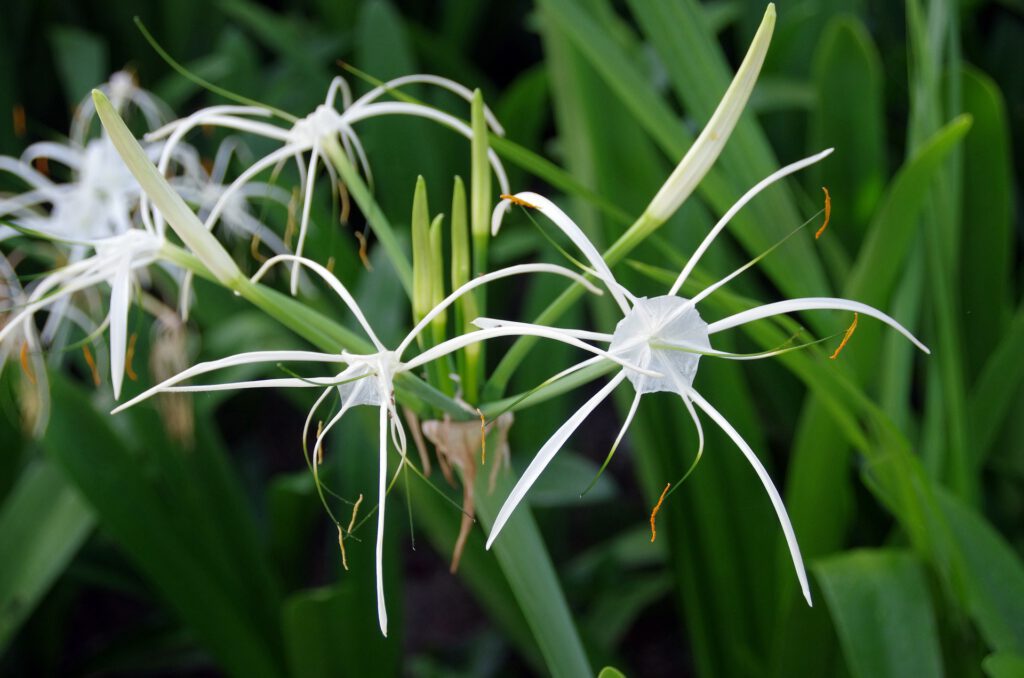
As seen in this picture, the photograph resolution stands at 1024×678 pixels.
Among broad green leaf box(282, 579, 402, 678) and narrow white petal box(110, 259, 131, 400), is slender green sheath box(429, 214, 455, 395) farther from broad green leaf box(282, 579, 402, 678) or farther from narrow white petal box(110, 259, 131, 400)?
broad green leaf box(282, 579, 402, 678)

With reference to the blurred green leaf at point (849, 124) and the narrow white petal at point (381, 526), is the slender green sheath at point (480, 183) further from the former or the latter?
the blurred green leaf at point (849, 124)

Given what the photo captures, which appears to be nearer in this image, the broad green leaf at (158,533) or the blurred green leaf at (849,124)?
the broad green leaf at (158,533)

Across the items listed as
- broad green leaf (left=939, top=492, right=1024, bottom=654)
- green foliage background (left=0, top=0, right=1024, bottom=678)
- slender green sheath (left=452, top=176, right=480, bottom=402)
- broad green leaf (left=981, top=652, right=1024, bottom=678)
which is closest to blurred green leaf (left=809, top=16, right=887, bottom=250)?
green foliage background (left=0, top=0, right=1024, bottom=678)

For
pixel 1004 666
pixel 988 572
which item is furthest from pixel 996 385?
pixel 1004 666

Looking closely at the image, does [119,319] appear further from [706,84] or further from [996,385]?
[996,385]

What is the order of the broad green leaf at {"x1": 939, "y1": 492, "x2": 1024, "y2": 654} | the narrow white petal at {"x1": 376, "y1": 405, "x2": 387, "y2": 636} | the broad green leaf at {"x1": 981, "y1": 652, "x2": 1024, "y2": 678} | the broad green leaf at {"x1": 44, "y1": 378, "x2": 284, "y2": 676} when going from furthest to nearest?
1. the broad green leaf at {"x1": 44, "y1": 378, "x2": 284, "y2": 676}
2. the broad green leaf at {"x1": 939, "y1": 492, "x2": 1024, "y2": 654}
3. the broad green leaf at {"x1": 981, "y1": 652, "x2": 1024, "y2": 678}
4. the narrow white petal at {"x1": 376, "y1": 405, "x2": 387, "y2": 636}

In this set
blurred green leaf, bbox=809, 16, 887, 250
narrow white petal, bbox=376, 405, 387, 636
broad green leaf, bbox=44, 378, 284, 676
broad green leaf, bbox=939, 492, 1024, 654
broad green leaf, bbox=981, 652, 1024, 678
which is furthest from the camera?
blurred green leaf, bbox=809, 16, 887, 250

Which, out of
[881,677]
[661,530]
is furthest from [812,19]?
[881,677]

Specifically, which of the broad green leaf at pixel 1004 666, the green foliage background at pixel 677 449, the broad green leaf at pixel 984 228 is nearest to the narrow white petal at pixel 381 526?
the green foliage background at pixel 677 449
